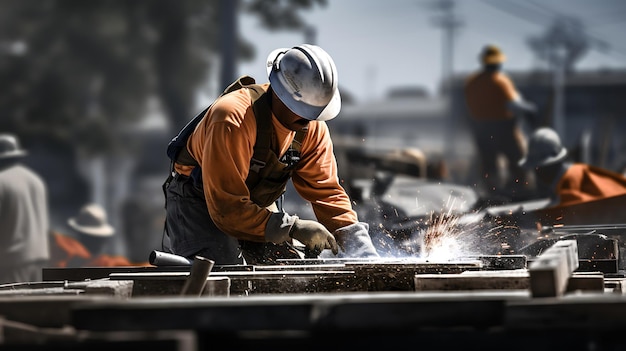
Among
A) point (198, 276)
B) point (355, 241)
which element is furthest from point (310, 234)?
point (198, 276)

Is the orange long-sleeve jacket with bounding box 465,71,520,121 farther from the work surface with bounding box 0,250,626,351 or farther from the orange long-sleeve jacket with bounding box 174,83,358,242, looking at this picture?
the work surface with bounding box 0,250,626,351

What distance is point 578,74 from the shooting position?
65.4 ft

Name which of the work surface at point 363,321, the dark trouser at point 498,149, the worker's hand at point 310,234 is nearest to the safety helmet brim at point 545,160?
the dark trouser at point 498,149

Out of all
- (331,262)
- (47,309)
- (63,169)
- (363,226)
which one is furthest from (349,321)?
(63,169)

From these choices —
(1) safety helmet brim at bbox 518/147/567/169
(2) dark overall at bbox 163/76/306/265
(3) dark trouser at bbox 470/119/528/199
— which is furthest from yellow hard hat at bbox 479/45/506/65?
(2) dark overall at bbox 163/76/306/265

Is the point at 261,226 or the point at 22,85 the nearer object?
the point at 261,226

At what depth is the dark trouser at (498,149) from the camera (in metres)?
12.6

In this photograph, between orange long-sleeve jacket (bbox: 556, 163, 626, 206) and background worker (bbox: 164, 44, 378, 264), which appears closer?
background worker (bbox: 164, 44, 378, 264)

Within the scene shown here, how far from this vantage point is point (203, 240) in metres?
5.77

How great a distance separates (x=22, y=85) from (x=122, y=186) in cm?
285

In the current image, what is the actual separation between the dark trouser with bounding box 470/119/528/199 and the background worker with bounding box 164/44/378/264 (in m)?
6.26

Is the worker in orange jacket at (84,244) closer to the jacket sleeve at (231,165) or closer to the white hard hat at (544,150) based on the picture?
the white hard hat at (544,150)

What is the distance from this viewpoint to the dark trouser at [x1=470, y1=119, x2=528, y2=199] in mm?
12562

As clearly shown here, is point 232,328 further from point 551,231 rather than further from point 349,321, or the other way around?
point 551,231
